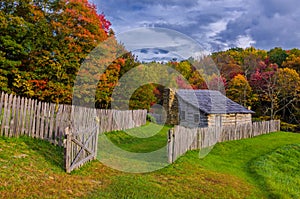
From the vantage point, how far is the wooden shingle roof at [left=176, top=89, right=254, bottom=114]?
24.6 meters

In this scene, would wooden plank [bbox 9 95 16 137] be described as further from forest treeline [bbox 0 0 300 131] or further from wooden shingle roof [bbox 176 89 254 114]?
wooden shingle roof [bbox 176 89 254 114]

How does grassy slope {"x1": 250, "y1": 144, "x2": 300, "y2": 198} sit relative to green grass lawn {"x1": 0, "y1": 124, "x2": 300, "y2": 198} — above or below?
below

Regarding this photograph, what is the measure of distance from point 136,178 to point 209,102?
62.8 feet

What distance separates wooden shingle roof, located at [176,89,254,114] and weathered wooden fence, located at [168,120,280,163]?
3072mm

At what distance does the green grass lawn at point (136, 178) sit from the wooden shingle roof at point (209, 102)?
38.5ft

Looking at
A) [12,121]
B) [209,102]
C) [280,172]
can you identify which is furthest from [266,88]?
[12,121]

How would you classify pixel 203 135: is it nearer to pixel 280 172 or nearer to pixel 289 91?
pixel 280 172

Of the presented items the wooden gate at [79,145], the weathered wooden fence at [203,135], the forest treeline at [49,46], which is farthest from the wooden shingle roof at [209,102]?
the wooden gate at [79,145]

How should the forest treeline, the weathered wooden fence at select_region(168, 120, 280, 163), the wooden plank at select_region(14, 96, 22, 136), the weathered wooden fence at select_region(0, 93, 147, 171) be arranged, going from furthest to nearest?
the forest treeline < the weathered wooden fence at select_region(168, 120, 280, 163) < the wooden plank at select_region(14, 96, 22, 136) < the weathered wooden fence at select_region(0, 93, 147, 171)

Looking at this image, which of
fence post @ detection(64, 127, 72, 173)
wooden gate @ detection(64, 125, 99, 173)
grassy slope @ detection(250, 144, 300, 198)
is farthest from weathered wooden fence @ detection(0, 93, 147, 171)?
grassy slope @ detection(250, 144, 300, 198)

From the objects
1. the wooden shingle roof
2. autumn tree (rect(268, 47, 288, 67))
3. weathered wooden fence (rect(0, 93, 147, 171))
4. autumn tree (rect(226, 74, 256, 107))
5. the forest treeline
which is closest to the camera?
weathered wooden fence (rect(0, 93, 147, 171))

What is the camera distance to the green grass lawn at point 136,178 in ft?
19.9

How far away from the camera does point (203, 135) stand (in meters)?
14.9

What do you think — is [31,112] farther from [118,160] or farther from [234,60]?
[234,60]
